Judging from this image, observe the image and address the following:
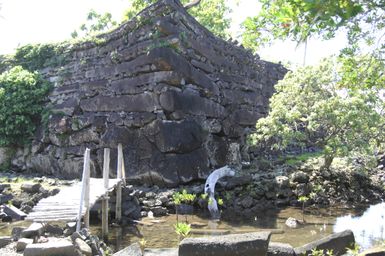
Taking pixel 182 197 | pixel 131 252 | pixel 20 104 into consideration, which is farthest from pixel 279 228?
pixel 20 104

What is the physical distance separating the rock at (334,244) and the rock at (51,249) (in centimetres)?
309

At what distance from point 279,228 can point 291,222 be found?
498 millimetres

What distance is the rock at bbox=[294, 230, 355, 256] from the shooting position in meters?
6.08

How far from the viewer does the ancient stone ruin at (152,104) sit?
1117cm

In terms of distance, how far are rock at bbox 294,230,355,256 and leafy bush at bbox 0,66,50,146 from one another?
34.6ft

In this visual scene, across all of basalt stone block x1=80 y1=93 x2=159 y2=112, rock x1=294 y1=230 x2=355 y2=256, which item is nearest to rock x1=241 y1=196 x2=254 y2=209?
basalt stone block x1=80 y1=93 x2=159 y2=112

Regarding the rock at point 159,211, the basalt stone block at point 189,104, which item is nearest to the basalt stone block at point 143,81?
the basalt stone block at point 189,104

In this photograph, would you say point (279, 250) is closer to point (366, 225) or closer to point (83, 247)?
point (83, 247)

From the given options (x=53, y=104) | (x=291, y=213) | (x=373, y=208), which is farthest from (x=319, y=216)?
(x=53, y=104)

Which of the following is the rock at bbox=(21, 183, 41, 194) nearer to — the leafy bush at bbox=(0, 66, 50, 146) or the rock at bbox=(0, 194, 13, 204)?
the rock at bbox=(0, 194, 13, 204)

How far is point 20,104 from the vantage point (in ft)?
45.0

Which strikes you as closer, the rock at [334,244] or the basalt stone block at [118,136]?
the rock at [334,244]

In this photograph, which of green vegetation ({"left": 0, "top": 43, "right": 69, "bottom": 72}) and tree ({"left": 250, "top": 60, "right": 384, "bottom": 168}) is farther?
green vegetation ({"left": 0, "top": 43, "right": 69, "bottom": 72})

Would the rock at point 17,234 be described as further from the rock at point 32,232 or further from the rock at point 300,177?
the rock at point 300,177
